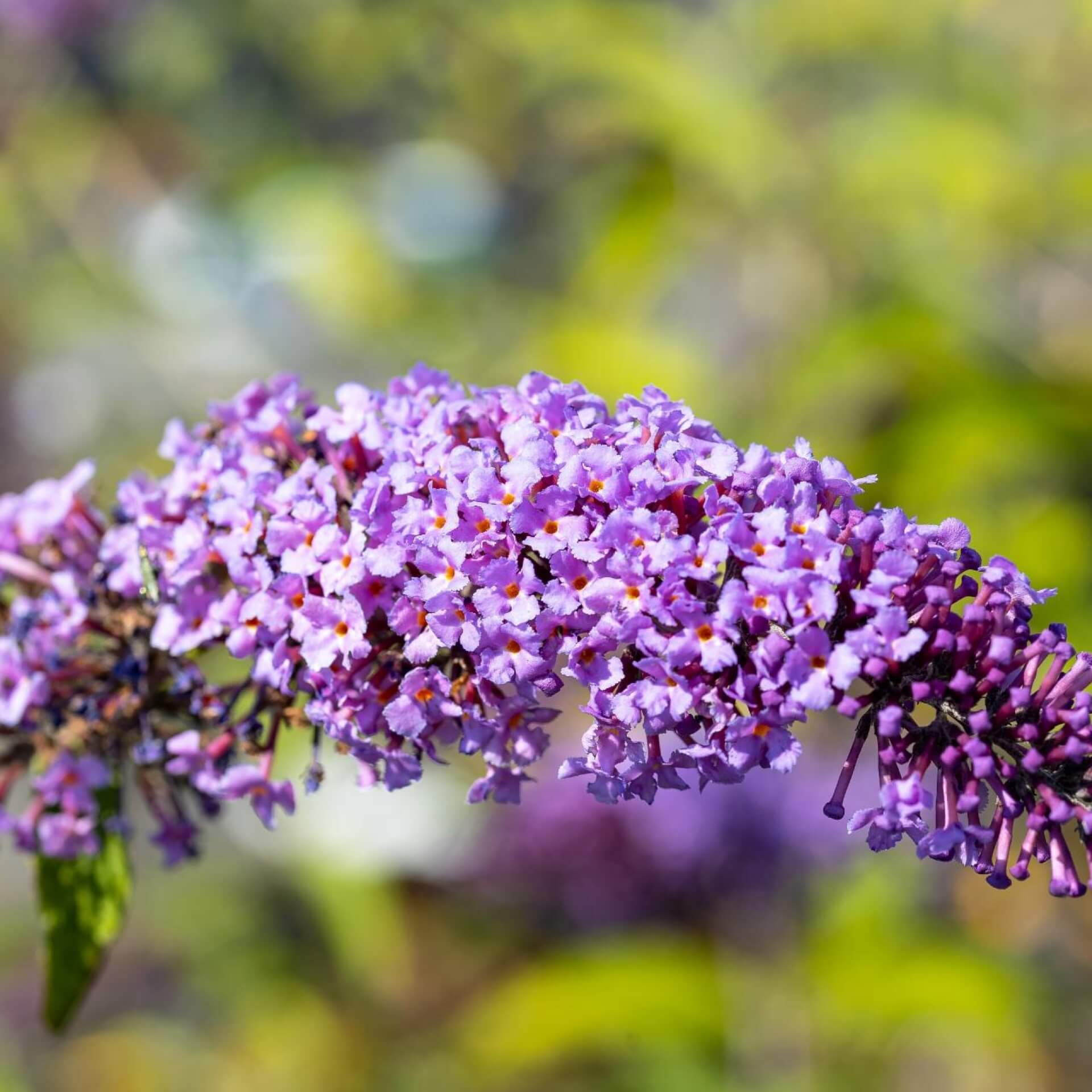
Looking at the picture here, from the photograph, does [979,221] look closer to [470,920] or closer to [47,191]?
[470,920]

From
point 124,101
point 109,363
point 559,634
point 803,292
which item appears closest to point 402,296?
point 803,292

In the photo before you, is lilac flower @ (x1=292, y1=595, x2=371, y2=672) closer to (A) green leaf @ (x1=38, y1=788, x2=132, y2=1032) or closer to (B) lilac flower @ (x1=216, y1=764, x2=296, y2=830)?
(B) lilac flower @ (x1=216, y1=764, x2=296, y2=830)

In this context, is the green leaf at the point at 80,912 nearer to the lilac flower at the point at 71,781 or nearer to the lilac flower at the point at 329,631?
the lilac flower at the point at 71,781

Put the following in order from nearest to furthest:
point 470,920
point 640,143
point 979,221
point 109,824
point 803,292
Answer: point 109,824
point 979,221
point 803,292
point 640,143
point 470,920

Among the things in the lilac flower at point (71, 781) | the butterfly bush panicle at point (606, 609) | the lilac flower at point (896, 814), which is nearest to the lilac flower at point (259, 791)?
the butterfly bush panicle at point (606, 609)

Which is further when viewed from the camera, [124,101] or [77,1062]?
[124,101]

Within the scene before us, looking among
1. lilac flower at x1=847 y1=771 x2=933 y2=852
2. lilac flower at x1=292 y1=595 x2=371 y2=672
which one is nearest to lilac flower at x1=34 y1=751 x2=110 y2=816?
lilac flower at x1=292 y1=595 x2=371 y2=672
